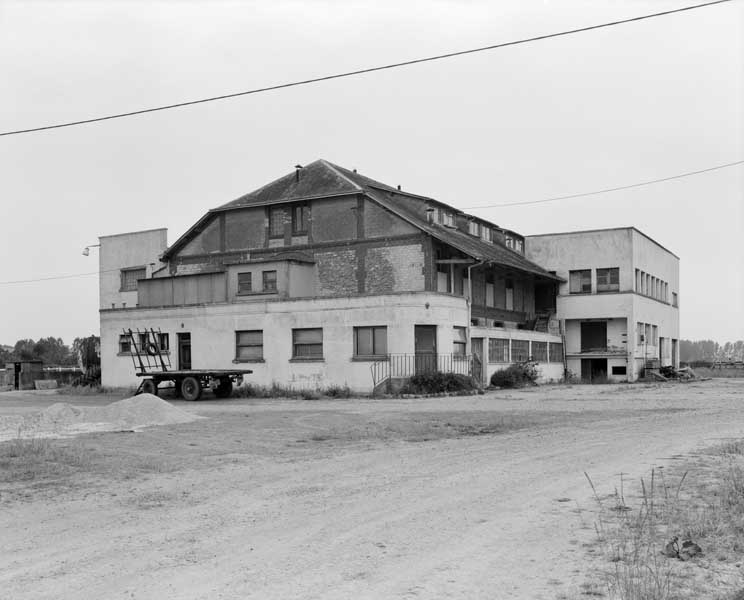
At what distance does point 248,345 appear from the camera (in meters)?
38.8

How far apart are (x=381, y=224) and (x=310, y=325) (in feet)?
21.5

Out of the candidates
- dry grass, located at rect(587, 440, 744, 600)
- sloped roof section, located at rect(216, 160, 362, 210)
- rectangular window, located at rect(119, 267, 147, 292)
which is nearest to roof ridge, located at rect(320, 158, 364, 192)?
sloped roof section, located at rect(216, 160, 362, 210)

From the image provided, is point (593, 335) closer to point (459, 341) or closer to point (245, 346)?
point (459, 341)

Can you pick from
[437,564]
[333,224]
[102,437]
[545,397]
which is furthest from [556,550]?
[333,224]

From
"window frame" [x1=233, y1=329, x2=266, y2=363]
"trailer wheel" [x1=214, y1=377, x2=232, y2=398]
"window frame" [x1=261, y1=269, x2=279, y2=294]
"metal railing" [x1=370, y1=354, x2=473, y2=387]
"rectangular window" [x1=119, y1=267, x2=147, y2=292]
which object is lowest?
"trailer wheel" [x1=214, y1=377, x2=232, y2=398]

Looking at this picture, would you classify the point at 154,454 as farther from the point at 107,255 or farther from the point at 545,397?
the point at 107,255

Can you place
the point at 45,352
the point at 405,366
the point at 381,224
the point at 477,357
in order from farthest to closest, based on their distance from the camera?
the point at 45,352
the point at 381,224
the point at 477,357
the point at 405,366

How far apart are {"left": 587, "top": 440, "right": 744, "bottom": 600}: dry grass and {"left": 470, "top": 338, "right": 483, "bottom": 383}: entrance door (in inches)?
1092

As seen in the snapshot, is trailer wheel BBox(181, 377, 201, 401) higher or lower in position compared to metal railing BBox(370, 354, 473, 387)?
lower

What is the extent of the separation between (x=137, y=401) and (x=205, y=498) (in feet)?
40.2

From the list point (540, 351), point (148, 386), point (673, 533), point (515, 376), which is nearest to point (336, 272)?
point (515, 376)

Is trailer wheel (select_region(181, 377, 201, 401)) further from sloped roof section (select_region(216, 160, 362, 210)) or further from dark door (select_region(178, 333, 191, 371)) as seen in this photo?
sloped roof section (select_region(216, 160, 362, 210))

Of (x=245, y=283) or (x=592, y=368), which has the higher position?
(x=245, y=283)

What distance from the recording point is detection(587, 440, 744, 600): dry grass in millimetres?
6453
